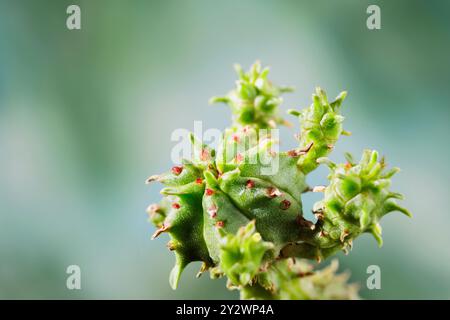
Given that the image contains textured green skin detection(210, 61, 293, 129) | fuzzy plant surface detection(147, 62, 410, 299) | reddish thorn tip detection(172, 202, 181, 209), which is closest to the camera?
fuzzy plant surface detection(147, 62, 410, 299)

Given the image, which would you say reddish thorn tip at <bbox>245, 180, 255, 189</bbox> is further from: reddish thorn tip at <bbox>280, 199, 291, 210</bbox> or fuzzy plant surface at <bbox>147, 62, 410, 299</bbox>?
reddish thorn tip at <bbox>280, 199, 291, 210</bbox>

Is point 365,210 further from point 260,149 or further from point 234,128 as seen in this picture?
point 234,128

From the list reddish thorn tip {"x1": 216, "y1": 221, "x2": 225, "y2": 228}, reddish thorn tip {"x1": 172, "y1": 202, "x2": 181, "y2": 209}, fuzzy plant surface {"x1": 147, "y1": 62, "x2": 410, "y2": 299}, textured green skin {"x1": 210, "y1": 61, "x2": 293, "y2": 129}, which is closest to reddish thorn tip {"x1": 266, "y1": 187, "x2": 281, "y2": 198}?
fuzzy plant surface {"x1": 147, "y1": 62, "x2": 410, "y2": 299}

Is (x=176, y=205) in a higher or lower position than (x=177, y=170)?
lower

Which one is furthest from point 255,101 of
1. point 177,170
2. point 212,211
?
point 212,211

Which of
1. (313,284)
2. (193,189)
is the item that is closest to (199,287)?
(313,284)

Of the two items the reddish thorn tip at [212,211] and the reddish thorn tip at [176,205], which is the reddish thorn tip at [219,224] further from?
the reddish thorn tip at [176,205]

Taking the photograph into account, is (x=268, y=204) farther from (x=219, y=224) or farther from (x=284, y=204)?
(x=219, y=224)

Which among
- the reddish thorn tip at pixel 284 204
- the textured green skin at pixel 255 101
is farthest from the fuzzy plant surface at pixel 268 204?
the textured green skin at pixel 255 101
